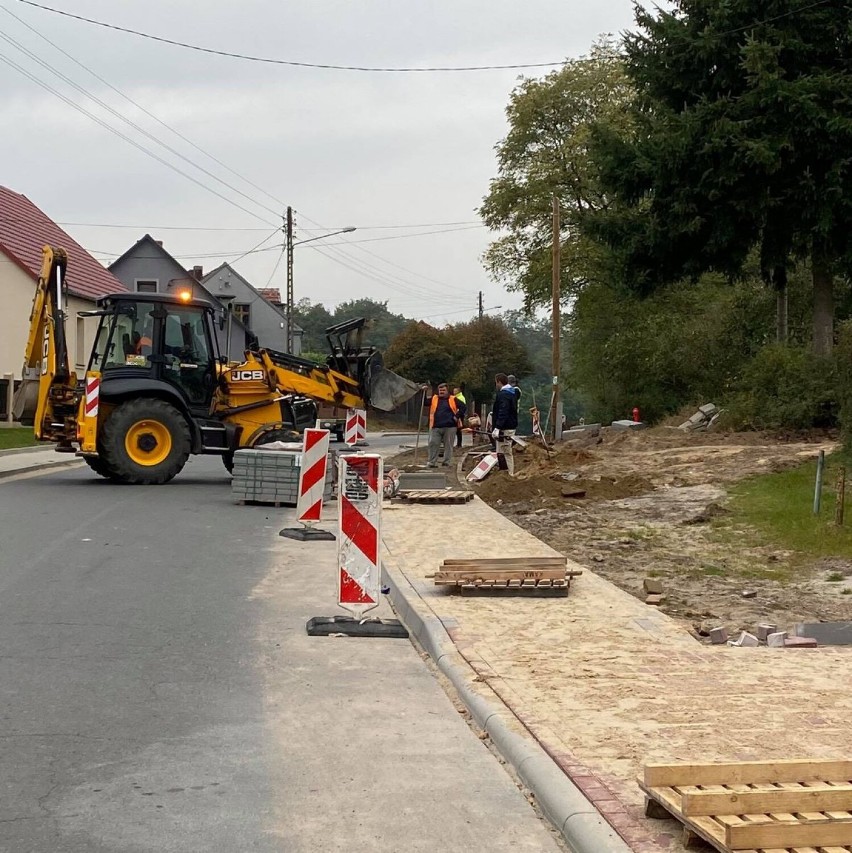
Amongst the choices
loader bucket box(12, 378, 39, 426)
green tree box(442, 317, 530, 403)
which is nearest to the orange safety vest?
loader bucket box(12, 378, 39, 426)

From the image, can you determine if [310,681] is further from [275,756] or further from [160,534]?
[160,534]

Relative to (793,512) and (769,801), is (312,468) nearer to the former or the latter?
(793,512)

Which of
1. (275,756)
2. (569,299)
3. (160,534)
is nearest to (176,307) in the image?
(160,534)

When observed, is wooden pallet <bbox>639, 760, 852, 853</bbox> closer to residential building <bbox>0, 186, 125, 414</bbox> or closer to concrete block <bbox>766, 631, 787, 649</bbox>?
concrete block <bbox>766, 631, 787, 649</bbox>

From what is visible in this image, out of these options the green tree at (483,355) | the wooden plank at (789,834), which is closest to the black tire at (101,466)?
the wooden plank at (789,834)

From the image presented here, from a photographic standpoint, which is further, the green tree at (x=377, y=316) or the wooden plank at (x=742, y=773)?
the green tree at (x=377, y=316)

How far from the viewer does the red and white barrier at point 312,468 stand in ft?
46.7

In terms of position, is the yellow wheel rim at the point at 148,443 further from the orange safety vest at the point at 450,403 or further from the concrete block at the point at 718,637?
the concrete block at the point at 718,637

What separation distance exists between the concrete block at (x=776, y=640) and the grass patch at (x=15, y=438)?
23.2 meters

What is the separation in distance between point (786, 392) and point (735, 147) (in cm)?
526

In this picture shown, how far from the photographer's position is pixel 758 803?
4.38 metres

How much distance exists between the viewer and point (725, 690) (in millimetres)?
6797

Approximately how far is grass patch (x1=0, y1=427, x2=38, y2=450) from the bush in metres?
16.8

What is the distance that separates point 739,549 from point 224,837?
9.32m
